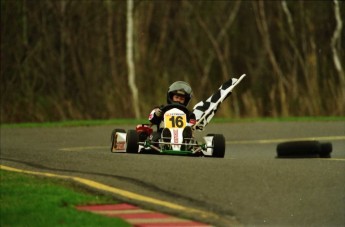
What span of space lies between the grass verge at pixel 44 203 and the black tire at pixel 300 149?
4.67 meters

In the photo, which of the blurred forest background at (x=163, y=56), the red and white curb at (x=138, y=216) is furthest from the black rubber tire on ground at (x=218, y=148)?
the blurred forest background at (x=163, y=56)

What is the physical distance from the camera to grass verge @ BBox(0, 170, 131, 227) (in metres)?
10.4

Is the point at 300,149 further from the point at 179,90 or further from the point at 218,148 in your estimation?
the point at 179,90

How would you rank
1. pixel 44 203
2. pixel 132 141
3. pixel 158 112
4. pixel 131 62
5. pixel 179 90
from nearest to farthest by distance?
pixel 44 203 < pixel 132 141 < pixel 158 112 < pixel 179 90 < pixel 131 62

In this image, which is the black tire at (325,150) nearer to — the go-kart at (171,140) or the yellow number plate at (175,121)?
the go-kart at (171,140)

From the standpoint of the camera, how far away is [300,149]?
17188mm

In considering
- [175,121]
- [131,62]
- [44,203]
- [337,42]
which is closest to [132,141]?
[175,121]

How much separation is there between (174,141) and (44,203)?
5.15 m

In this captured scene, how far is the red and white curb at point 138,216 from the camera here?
10.3m

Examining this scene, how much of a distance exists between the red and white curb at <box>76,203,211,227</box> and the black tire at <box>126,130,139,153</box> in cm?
506

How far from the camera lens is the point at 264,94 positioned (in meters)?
31.6

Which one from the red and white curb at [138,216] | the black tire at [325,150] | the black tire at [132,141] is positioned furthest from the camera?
the black tire at [325,150]

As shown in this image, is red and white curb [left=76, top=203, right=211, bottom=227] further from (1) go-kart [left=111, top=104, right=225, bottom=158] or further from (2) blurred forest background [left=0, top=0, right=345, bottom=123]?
(2) blurred forest background [left=0, top=0, right=345, bottom=123]

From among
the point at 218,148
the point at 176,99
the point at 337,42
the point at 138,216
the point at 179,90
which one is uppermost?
the point at 337,42
